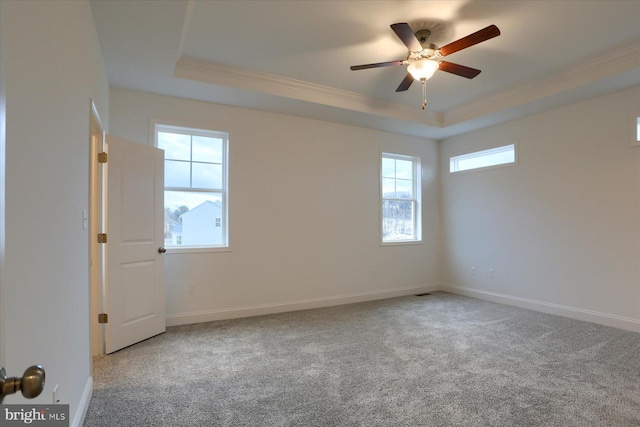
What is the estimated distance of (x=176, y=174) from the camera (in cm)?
420

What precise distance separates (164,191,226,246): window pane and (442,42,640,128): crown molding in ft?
12.1

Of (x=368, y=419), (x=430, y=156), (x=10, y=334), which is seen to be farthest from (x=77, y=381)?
(x=430, y=156)

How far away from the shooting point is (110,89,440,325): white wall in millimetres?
4145

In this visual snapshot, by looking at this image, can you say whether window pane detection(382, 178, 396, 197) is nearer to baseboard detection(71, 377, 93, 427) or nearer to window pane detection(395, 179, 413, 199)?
window pane detection(395, 179, 413, 199)

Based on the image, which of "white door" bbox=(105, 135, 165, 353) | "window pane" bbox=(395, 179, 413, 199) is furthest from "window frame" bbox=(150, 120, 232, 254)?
"window pane" bbox=(395, 179, 413, 199)

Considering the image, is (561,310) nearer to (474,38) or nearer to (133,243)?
(474,38)

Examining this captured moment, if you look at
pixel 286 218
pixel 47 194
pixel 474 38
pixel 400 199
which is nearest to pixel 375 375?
pixel 47 194

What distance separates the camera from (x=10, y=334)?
1098 mm

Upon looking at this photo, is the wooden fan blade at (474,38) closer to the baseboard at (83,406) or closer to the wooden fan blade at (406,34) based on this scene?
the wooden fan blade at (406,34)

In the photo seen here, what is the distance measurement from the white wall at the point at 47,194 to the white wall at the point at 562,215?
508 centimetres

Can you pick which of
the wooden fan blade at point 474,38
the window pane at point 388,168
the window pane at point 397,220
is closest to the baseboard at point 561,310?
the window pane at point 397,220

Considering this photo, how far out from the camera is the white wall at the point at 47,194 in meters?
1.12

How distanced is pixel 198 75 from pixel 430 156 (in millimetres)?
4074

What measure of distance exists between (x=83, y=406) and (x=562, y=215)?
206 inches
